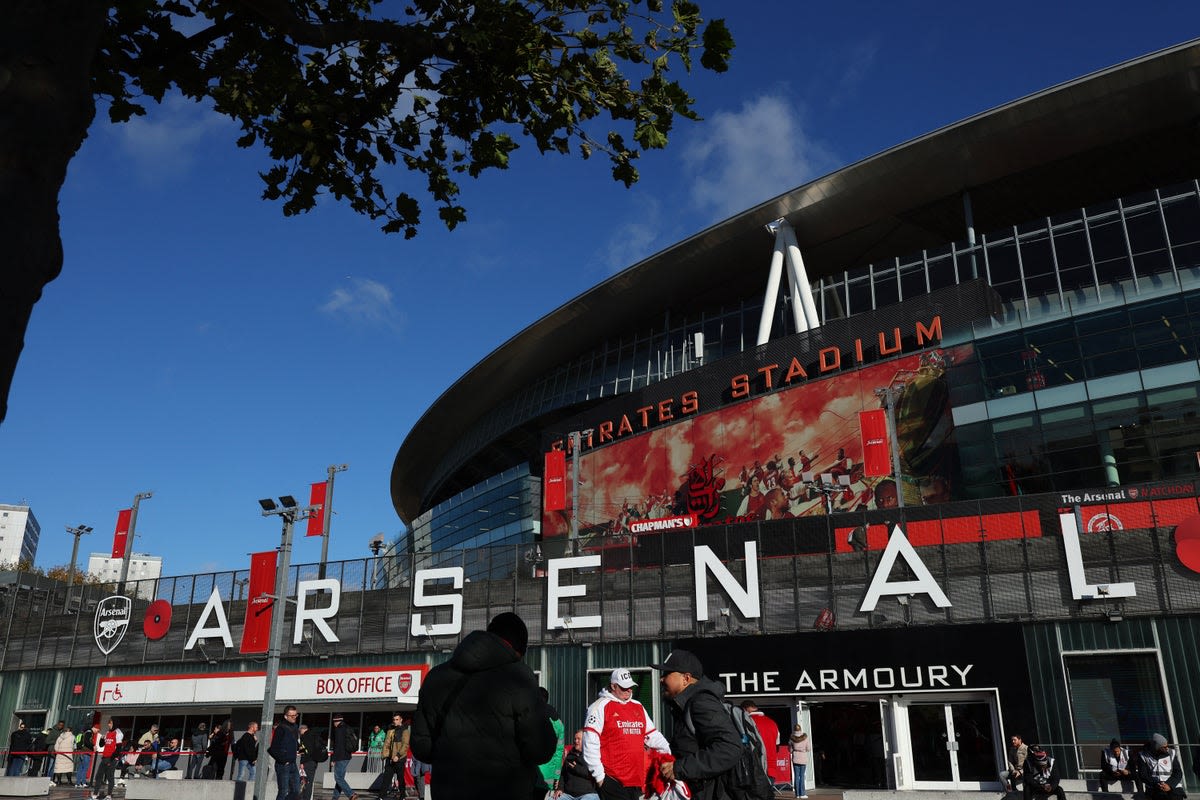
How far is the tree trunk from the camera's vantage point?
3758mm

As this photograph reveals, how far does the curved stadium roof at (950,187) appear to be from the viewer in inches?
1553

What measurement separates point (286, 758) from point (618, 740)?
10304 mm

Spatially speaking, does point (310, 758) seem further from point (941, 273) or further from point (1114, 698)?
point (941, 273)

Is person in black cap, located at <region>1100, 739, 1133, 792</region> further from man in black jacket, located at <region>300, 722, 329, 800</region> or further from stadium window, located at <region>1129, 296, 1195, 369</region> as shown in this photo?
stadium window, located at <region>1129, 296, 1195, 369</region>

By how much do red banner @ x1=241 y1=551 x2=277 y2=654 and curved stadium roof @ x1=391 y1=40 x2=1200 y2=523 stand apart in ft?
88.3

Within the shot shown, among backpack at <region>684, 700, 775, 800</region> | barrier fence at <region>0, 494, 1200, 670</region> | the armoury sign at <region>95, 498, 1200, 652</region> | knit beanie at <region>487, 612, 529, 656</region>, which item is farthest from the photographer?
barrier fence at <region>0, 494, 1200, 670</region>

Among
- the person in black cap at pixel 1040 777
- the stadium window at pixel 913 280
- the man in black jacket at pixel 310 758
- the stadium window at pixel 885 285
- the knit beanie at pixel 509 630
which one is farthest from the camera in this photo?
the stadium window at pixel 885 285

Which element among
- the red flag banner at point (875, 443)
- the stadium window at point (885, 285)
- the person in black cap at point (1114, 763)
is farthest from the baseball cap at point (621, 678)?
the stadium window at point (885, 285)

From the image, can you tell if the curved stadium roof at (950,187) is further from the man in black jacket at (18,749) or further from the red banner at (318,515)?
the man in black jacket at (18,749)

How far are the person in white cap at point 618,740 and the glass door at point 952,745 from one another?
1730cm

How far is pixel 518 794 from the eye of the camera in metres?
4.53

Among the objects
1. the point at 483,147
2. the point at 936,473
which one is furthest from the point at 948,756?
the point at 483,147

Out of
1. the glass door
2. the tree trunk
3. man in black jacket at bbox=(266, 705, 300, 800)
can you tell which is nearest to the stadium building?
the glass door

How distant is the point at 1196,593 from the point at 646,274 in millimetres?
34339
